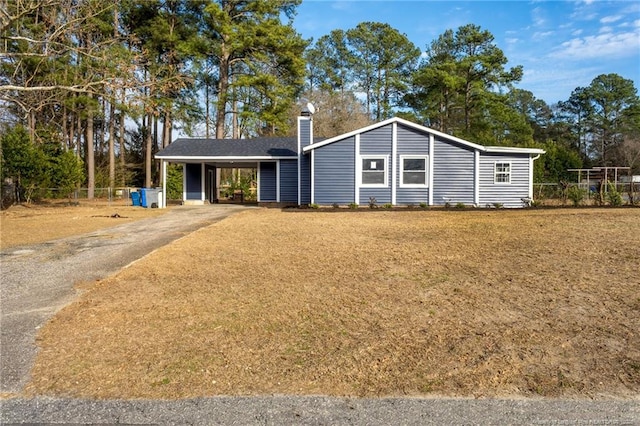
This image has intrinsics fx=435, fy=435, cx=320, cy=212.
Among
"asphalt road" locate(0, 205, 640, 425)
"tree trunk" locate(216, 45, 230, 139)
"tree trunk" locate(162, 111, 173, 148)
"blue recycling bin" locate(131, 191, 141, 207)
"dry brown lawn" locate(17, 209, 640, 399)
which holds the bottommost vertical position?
"asphalt road" locate(0, 205, 640, 425)

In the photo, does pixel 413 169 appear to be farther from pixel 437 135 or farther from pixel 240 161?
pixel 240 161

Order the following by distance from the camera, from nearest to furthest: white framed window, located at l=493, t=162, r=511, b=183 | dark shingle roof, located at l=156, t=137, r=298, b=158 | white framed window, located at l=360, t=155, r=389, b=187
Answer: white framed window, located at l=360, t=155, r=389, b=187 → white framed window, located at l=493, t=162, r=511, b=183 → dark shingle roof, located at l=156, t=137, r=298, b=158

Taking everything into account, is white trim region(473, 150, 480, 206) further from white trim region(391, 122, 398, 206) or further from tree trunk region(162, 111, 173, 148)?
tree trunk region(162, 111, 173, 148)

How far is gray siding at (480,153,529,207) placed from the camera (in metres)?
17.8

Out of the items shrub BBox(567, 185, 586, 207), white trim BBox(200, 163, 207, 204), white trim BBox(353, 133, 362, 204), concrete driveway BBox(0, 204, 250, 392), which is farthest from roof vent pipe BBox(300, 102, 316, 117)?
shrub BBox(567, 185, 586, 207)

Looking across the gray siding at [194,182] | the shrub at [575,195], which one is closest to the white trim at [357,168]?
the shrub at [575,195]

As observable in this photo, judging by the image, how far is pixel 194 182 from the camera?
22.5 m

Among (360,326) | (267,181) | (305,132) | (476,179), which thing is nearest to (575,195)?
(476,179)

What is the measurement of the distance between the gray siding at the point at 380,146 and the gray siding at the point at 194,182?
932 centimetres

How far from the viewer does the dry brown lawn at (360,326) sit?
306 centimetres

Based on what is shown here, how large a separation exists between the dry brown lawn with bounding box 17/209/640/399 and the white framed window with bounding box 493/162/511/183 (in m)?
10.9

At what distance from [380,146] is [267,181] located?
259 inches

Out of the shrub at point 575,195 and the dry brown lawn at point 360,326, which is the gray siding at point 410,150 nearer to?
the shrub at point 575,195

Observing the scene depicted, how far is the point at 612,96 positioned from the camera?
48750mm
